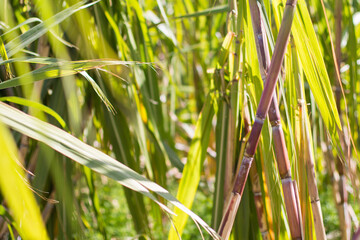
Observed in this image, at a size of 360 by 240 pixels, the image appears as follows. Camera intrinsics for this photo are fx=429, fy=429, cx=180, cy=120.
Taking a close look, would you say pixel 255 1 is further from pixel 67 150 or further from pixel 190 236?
pixel 190 236

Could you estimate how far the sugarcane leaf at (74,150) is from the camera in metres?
0.28

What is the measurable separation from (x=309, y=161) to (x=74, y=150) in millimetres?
244

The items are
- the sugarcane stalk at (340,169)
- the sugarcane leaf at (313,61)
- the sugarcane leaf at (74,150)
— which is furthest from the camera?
the sugarcane stalk at (340,169)

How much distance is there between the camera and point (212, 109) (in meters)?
0.51

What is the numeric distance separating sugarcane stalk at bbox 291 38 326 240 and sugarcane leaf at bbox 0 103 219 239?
16 cm

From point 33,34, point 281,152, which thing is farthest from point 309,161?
point 33,34

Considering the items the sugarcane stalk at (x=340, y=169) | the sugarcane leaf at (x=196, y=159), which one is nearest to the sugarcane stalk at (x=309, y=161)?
the sugarcane leaf at (x=196, y=159)

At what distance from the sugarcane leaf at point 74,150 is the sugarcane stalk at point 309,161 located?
16 centimetres

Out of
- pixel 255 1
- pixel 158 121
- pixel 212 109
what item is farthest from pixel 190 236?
pixel 255 1

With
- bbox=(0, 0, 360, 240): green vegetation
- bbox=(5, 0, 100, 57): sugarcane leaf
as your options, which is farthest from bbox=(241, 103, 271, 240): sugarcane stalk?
bbox=(5, 0, 100, 57): sugarcane leaf

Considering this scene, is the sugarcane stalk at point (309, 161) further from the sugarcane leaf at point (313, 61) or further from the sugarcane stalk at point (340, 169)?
the sugarcane stalk at point (340, 169)

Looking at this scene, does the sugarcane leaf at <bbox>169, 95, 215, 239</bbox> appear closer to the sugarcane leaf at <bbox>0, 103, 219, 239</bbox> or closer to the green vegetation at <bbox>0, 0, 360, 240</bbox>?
the green vegetation at <bbox>0, 0, 360, 240</bbox>

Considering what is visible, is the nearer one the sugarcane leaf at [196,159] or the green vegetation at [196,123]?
the green vegetation at [196,123]

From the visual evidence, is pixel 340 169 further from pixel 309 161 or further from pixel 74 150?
pixel 74 150
